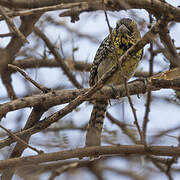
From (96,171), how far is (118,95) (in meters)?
1.91

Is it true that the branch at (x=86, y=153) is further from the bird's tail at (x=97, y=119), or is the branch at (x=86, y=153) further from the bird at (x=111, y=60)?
the bird's tail at (x=97, y=119)

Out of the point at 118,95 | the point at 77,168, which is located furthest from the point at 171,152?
the point at 77,168

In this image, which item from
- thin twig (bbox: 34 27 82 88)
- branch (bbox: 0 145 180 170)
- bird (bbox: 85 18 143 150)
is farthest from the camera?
thin twig (bbox: 34 27 82 88)

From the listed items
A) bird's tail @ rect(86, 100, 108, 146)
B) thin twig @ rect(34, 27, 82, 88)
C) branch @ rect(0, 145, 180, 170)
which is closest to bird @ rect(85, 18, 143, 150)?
→ bird's tail @ rect(86, 100, 108, 146)

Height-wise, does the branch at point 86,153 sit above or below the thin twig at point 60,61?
below

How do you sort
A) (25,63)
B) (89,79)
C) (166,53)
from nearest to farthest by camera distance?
1. (166,53)
2. (89,79)
3. (25,63)

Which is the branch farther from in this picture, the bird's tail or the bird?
the bird's tail

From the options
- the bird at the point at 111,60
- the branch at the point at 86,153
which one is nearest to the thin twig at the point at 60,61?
the bird at the point at 111,60

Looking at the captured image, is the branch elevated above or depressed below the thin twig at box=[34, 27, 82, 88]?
below

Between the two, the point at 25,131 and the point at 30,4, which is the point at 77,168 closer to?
the point at 25,131

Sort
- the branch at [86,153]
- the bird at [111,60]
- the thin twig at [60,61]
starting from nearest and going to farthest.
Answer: the branch at [86,153] → the bird at [111,60] → the thin twig at [60,61]

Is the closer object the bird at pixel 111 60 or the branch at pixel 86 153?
the branch at pixel 86 153

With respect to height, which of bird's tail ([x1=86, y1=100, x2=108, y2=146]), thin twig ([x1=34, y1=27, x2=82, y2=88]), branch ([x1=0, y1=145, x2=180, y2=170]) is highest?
thin twig ([x1=34, y1=27, x2=82, y2=88])

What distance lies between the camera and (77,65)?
569 centimetres
